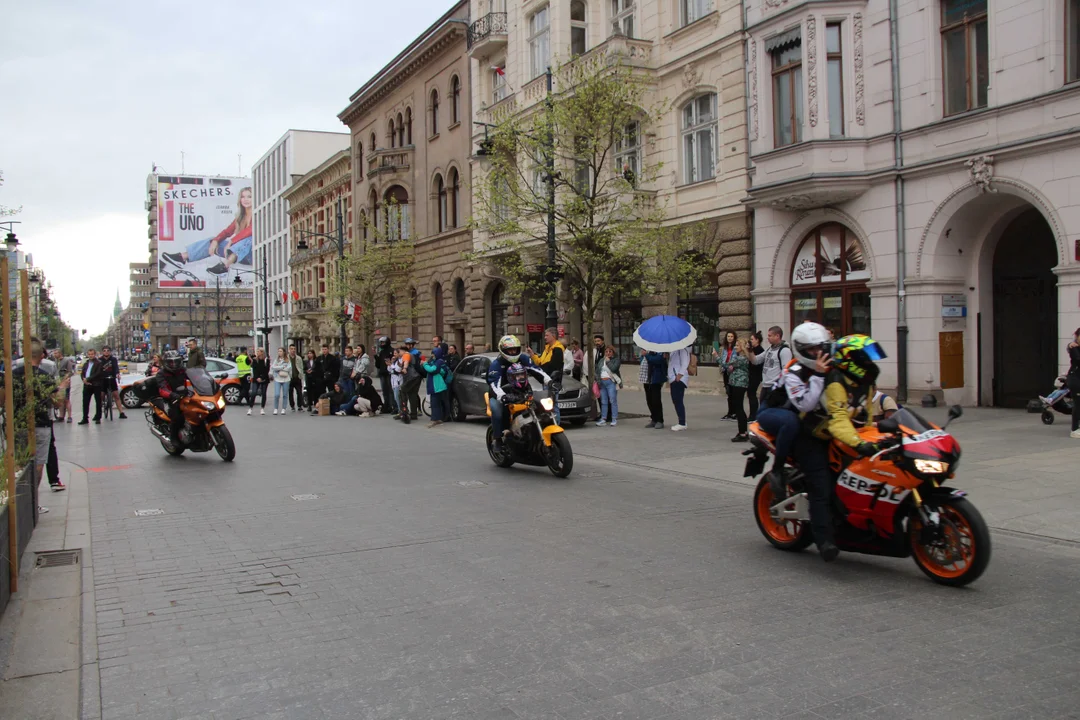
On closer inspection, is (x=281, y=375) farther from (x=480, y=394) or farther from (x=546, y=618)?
(x=546, y=618)

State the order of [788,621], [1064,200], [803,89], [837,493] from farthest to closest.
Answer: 1. [803,89]
2. [1064,200]
3. [837,493]
4. [788,621]

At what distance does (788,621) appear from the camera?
512cm

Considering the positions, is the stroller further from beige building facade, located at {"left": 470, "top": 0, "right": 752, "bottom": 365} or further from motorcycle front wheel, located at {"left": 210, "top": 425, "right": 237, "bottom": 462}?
motorcycle front wheel, located at {"left": 210, "top": 425, "right": 237, "bottom": 462}

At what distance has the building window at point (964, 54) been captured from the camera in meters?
16.8

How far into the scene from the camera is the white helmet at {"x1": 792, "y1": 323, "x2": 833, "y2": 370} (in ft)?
19.4

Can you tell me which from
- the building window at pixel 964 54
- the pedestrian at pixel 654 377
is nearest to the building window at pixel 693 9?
the building window at pixel 964 54

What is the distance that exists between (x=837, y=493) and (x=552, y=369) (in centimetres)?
950

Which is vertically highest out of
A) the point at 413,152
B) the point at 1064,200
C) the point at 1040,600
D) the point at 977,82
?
the point at 413,152

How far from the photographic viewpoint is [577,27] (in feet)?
92.4

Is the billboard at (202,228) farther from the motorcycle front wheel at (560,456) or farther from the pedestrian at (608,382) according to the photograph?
the motorcycle front wheel at (560,456)

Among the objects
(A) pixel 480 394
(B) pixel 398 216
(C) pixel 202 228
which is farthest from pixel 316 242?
(A) pixel 480 394

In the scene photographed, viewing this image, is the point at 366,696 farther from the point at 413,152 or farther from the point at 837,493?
the point at 413,152

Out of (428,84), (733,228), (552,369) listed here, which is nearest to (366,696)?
(552,369)

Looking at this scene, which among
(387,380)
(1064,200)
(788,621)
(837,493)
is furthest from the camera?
(387,380)
